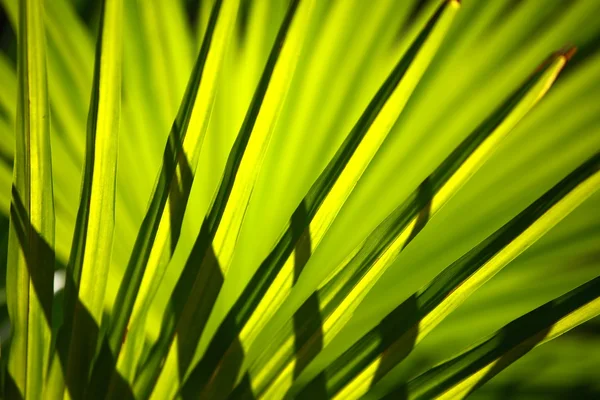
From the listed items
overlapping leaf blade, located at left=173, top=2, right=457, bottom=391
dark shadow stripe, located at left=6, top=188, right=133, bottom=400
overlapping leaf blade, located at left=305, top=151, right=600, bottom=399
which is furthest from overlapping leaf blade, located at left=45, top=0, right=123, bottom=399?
overlapping leaf blade, located at left=305, top=151, right=600, bottom=399

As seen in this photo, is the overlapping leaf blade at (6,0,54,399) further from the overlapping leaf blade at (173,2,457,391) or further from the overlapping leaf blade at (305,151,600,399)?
the overlapping leaf blade at (305,151,600,399)

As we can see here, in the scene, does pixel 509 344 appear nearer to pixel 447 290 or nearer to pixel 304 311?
pixel 447 290

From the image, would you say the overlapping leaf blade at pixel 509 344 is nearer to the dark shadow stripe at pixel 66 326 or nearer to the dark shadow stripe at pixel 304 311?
the dark shadow stripe at pixel 304 311

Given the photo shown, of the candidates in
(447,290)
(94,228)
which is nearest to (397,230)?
(447,290)

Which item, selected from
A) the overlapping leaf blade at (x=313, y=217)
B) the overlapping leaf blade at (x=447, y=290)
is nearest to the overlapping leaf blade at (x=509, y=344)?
the overlapping leaf blade at (x=447, y=290)

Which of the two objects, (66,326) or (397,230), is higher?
(397,230)

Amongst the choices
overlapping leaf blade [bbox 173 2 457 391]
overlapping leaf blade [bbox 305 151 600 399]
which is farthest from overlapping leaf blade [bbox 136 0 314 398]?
overlapping leaf blade [bbox 305 151 600 399]

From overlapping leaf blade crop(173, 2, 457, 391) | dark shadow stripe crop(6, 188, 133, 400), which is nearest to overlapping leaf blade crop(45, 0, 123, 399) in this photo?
dark shadow stripe crop(6, 188, 133, 400)

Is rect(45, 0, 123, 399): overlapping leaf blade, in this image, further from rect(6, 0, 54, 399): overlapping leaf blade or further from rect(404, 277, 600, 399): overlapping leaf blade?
rect(404, 277, 600, 399): overlapping leaf blade

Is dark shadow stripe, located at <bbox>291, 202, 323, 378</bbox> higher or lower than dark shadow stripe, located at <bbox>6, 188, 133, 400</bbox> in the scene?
higher

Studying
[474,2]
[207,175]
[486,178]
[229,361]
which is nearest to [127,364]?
[229,361]

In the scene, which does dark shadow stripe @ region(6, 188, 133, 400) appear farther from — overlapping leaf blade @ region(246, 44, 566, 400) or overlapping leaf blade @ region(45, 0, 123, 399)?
overlapping leaf blade @ region(246, 44, 566, 400)
